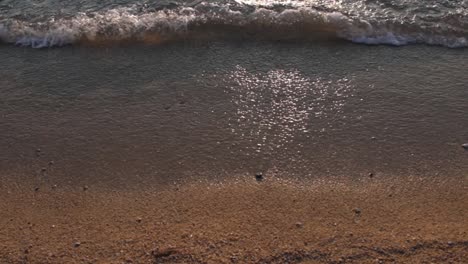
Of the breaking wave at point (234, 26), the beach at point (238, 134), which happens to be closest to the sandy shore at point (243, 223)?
the beach at point (238, 134)

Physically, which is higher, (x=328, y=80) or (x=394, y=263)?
(x=328, y=80)

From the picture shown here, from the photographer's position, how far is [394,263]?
10.5 ft

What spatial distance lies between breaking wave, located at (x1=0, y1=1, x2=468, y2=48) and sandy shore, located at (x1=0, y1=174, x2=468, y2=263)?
2.77 meters

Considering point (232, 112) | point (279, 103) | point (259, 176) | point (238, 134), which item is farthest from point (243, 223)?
point (279, 103)

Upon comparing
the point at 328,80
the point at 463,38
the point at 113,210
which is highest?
the point at 463,38

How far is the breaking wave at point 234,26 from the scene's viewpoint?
19.9 ft

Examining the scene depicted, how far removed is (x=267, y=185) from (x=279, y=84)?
159cm

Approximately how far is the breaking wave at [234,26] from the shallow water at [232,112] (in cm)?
27

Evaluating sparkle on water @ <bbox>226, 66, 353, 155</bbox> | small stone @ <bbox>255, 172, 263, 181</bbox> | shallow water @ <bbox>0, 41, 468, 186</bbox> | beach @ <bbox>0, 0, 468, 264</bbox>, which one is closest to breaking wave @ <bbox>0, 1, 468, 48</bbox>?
beach @ <bbox>0, 0, 468, 264</bbox>

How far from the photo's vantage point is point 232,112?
4758 millimetres

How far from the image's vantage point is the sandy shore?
10.9 ft

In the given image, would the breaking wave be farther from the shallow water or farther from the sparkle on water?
the sparkle on water

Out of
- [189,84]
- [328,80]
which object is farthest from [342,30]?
[189,84]

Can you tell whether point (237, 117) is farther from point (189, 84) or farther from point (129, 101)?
point (129, 101)
